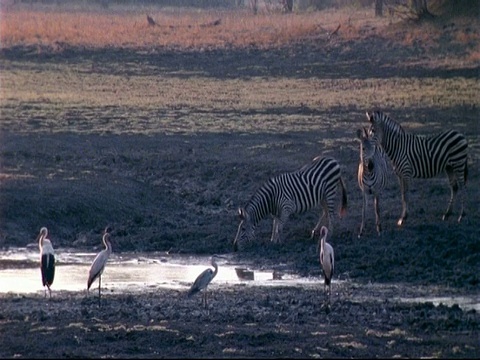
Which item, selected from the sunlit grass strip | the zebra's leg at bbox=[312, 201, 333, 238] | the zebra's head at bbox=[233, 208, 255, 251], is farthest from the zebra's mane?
the sunlit grass strip

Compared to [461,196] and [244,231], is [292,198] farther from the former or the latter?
[461,196]

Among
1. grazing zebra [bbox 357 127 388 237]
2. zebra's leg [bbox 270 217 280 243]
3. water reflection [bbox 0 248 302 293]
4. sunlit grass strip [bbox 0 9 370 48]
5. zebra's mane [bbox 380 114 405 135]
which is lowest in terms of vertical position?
water reflection [bbox 0 248 302 293]

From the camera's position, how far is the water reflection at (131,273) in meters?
11.4

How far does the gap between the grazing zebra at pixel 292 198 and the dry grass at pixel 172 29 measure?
1689cm

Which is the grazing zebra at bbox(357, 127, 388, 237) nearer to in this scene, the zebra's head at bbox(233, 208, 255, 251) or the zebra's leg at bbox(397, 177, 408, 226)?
the zebra's leg at bbox(397, 177, 408, 226)

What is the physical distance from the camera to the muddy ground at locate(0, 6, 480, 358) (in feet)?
29.2

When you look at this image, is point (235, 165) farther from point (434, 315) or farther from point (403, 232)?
point (434, 315)

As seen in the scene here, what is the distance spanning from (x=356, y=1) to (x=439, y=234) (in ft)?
109

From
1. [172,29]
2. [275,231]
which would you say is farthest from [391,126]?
[172,29]

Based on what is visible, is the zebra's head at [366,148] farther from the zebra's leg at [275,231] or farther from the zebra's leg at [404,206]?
the zebra's leg at [275,231]

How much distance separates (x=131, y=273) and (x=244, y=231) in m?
1.68

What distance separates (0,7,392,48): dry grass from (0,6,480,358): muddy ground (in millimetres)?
1100

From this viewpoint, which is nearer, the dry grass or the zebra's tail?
the zebra's tail

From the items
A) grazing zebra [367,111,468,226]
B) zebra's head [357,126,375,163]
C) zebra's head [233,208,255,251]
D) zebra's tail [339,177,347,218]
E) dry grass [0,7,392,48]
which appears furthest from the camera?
dry grass [0,7,392,48]
